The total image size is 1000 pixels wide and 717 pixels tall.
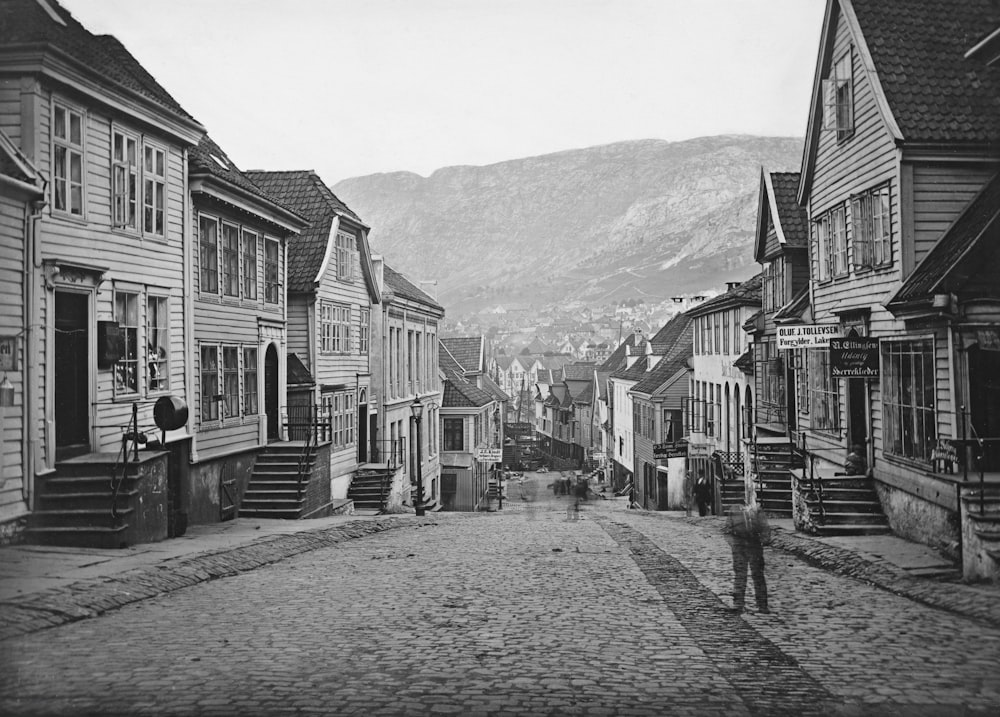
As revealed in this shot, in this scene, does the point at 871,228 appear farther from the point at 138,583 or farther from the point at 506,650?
the point at 138,583

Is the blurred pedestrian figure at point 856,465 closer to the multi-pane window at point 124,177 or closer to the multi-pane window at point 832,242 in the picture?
the multi-pane window at point 832,242

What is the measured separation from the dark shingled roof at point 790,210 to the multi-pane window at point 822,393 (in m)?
4.46

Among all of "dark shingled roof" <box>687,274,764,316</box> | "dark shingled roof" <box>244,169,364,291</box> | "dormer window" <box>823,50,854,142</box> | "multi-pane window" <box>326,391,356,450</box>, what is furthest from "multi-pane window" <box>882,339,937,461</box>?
"multi-pane window" <box>326,391,356,450</box>

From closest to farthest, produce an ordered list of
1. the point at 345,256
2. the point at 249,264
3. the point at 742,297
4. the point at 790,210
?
the point at 249,264 < the point at 790,210 < the point at 345,256 < the point at 742,297

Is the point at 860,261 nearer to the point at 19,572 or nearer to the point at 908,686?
the point at 908,686

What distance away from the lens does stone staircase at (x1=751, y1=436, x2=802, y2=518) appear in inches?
949

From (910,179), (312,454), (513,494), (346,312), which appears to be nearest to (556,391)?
(513,494)

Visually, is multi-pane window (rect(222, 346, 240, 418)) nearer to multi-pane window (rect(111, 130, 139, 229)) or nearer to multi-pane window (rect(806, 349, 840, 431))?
multi-pane window (rect(111, 130, 139, 229))

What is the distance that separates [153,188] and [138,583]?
9170 mm

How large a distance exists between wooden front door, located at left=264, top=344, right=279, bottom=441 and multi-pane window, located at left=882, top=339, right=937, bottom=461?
16790 mm

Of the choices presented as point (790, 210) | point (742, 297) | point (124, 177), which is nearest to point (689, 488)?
point (742, 297)

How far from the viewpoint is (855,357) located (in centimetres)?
1886

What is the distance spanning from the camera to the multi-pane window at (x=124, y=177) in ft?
56.6

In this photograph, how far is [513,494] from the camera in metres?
68.7
